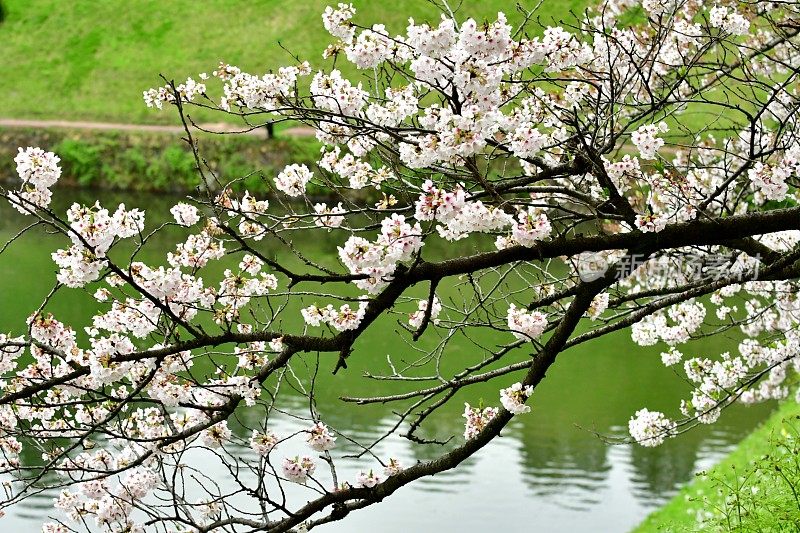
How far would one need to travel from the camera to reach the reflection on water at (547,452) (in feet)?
29.8

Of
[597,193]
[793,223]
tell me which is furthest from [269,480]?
[793,223]

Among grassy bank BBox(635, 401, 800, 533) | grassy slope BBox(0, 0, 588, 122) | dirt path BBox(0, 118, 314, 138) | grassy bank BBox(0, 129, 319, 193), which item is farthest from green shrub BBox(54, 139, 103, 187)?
grassy bank BBox(635, 401, 800, 533)

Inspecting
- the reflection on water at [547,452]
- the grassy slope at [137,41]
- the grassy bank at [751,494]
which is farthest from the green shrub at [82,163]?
the grassy bank at [751,494]

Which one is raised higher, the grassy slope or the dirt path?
the grassy slope

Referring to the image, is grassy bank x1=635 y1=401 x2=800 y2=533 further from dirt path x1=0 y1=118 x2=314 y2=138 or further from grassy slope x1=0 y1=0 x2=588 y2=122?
grassy slope x1=0 y1=0 x2=588 y2=122

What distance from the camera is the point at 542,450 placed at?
10.7 meters

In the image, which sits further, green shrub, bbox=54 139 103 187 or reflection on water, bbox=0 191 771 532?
green shrub, bbox=54 139 103 187

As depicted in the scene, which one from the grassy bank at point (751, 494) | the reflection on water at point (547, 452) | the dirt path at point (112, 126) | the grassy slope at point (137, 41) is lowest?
the grassy bank at point (751, 494)

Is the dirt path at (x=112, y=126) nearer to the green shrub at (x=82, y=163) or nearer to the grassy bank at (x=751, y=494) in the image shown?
the green shrub at (x=82, y=163)

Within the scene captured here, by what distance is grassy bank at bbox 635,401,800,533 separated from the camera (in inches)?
168

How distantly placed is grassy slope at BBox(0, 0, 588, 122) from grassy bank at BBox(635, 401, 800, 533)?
78.4 ft

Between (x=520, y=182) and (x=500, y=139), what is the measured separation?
0.22m

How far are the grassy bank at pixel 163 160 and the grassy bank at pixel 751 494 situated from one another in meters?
17.9

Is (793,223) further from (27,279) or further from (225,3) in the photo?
(225,3)
